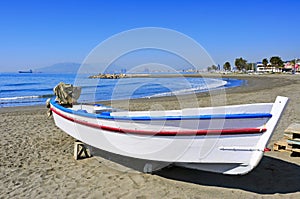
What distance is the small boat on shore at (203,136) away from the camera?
406 cm

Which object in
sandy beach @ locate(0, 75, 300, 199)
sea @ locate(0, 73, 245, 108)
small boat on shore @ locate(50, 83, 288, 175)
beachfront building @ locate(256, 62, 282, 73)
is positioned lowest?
sandy beach @ locate(0, 75, 300, 199)

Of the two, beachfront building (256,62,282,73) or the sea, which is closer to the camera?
the sea

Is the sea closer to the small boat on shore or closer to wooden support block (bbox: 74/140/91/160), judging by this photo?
wooden support block (bbox: 74/140/91/160)

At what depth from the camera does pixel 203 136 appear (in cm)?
429

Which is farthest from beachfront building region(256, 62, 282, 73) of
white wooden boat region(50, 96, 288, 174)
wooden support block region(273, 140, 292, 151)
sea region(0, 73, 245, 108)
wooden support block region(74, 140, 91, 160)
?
white wooden boat region(50, 96, 288, 174)

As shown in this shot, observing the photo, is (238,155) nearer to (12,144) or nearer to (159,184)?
(159,184)

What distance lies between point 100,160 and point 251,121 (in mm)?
3694

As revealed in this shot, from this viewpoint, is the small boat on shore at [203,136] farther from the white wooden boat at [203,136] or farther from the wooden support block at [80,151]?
the wooden support block at [80,151]

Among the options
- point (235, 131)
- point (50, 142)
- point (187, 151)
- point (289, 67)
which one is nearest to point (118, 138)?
point (187, 151)

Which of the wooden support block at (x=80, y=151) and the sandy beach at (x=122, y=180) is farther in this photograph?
the wooden support block at (x=80, y=151)

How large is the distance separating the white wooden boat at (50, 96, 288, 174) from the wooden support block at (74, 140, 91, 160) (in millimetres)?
1565

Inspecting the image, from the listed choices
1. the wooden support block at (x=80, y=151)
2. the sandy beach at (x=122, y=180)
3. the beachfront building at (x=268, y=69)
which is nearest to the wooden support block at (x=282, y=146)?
the sandy beach at (x=122, y=180)

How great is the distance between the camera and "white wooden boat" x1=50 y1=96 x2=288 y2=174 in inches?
160

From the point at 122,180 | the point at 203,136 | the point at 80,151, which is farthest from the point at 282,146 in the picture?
the point at 80,151
